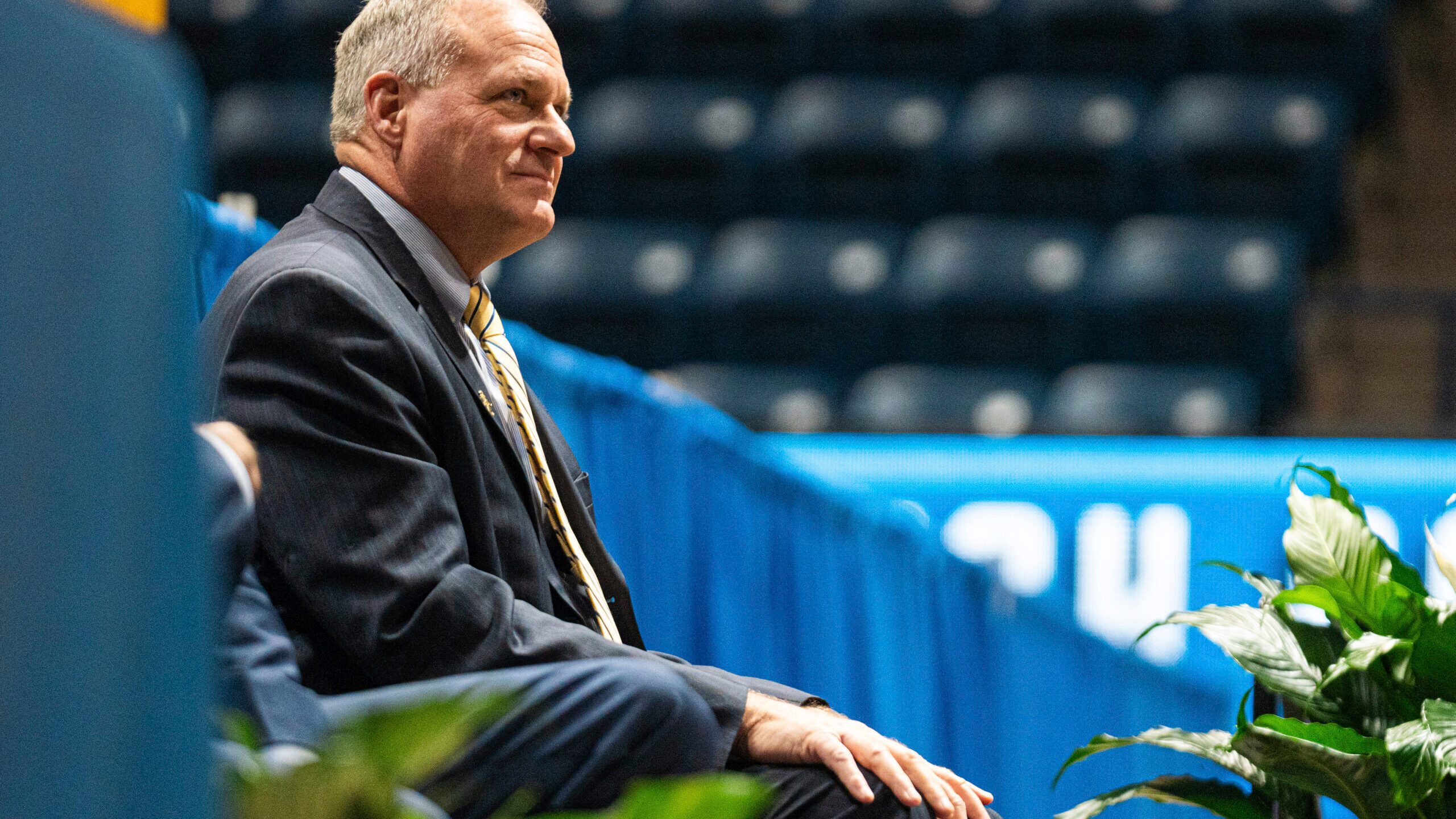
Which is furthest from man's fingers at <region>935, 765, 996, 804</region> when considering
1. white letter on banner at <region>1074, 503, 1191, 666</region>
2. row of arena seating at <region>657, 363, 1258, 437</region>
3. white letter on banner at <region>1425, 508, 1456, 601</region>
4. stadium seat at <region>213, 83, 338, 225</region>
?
stadium seat at <region>213, 83, 338, 225</region>

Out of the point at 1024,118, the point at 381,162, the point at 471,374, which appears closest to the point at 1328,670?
the point at 471,374

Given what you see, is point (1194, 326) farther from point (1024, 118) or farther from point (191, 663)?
point (191, 663)

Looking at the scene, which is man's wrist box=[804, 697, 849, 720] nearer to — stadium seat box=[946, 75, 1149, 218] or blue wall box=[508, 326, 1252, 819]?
blue wall box=[508, 326, 1252, 819]

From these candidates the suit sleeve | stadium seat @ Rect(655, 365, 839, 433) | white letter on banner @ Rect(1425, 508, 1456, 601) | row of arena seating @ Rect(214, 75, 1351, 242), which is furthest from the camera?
row of arena seating @ Rect(214, 75, 1351, 242)

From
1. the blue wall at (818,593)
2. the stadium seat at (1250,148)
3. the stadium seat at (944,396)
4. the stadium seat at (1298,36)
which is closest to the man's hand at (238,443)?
the blue wall at (818,593)

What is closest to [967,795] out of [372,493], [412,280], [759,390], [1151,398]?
[372,493]

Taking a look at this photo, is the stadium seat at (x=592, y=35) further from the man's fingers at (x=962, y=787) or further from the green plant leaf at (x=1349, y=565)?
the man's fingers at (x=962, y=787)

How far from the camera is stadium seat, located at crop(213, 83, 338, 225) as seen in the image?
4.79 meters

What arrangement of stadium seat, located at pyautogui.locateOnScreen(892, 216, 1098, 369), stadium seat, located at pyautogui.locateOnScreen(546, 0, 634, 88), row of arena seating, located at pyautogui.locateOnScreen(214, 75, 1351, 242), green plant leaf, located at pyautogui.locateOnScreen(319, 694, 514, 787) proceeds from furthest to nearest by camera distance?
stadium seat, located at pyautogui.locateOnScreen(546, 0, 634, 88) < row of arena seating, located at pyautogui.locateOnScreen(214, 75, 1351, 242) < stadium seat, located at pyautogui.locateOnScreen(892, 216, 1098, 369) < green plant leaf, located at pyautogui.locateOnScreen(319, 694, 514, 787)

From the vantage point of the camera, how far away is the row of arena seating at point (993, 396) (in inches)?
148

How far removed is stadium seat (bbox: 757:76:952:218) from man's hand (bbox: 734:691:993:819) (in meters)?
3.60

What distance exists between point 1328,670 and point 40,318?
1.13 m

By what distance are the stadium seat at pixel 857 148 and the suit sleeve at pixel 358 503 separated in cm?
363

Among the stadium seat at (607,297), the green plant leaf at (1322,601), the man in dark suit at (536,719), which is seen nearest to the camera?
the man in dark suit at (536,719)
